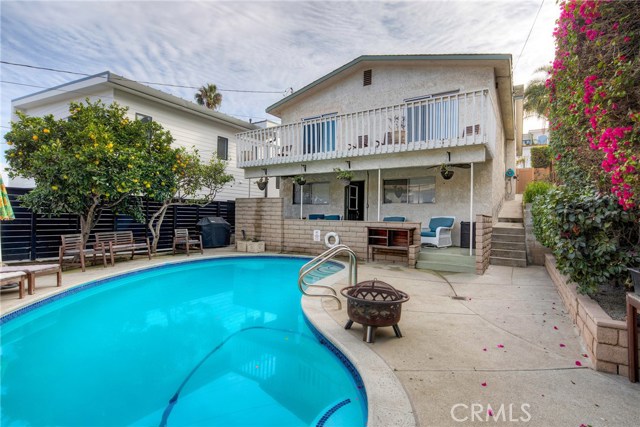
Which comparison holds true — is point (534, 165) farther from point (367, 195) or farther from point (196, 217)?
point (196, 217)

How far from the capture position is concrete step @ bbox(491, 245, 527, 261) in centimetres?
818

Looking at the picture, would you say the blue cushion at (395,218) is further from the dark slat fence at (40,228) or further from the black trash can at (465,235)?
the dark slat fence at (40,228)

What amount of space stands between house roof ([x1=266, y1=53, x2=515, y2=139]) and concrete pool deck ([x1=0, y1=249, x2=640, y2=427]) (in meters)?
7.29

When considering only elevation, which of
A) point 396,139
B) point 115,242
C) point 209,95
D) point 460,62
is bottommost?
point 115,242

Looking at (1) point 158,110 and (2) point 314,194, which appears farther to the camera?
(2) point 314,194

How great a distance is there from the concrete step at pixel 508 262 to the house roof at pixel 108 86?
13.1m

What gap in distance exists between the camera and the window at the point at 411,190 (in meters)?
10.6

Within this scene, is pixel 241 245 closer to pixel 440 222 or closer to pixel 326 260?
pixel 440 222

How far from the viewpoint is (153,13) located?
31.7 feet

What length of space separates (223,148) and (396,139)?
9679 millimetres

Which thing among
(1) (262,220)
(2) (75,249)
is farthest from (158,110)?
(2) (75,249)

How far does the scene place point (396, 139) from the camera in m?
10.0

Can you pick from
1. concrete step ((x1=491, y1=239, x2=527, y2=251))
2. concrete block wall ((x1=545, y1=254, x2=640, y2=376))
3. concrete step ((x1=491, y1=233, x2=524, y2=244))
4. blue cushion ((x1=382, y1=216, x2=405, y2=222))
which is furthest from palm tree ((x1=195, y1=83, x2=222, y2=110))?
concrete block wall ((x1=545, y1=254, x2=640, y2=376))

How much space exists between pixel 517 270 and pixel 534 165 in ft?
52.8
